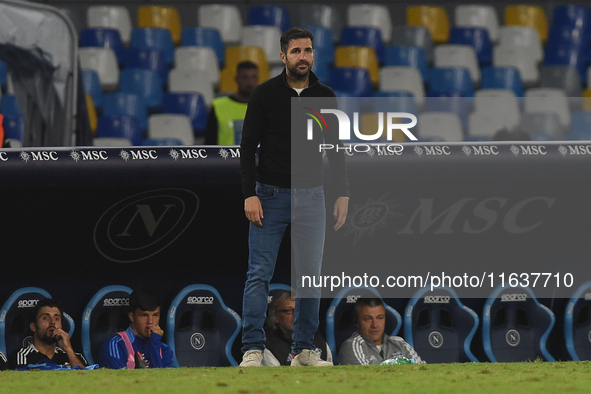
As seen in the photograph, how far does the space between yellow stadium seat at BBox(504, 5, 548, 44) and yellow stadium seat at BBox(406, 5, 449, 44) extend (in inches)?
31.2

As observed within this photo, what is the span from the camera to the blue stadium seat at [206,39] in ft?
33.4

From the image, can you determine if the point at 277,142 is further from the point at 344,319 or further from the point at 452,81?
the point at 452,81

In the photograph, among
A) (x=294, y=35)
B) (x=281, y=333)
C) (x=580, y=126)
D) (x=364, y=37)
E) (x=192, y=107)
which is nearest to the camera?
(x=294, y=35)

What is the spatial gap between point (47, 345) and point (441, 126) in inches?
178

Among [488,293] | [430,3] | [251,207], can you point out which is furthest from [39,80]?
[430,3]

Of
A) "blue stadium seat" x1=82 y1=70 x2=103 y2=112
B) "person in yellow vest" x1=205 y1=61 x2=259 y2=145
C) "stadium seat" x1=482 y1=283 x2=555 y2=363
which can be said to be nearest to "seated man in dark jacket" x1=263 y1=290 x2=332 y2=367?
"stadium seat" x1=482 y1=283 x2=555 y2=363

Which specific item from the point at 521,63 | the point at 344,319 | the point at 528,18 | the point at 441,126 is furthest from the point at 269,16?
the point at 344,319

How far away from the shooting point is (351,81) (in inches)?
367

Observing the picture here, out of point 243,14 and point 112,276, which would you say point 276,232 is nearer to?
point 112,276

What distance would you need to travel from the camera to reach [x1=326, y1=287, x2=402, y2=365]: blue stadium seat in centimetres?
491

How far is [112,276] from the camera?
16.2 feet

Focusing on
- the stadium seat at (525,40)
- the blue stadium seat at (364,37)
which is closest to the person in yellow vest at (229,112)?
the blue stadium seat at (364,37)

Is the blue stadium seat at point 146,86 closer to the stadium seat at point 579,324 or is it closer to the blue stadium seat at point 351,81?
the blue stadium seat at point 351,81

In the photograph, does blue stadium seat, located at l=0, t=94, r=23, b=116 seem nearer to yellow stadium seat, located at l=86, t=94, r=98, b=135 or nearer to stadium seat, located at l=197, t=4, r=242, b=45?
yellow stadium seat, located at l=86, t=94, r=98, b=135
